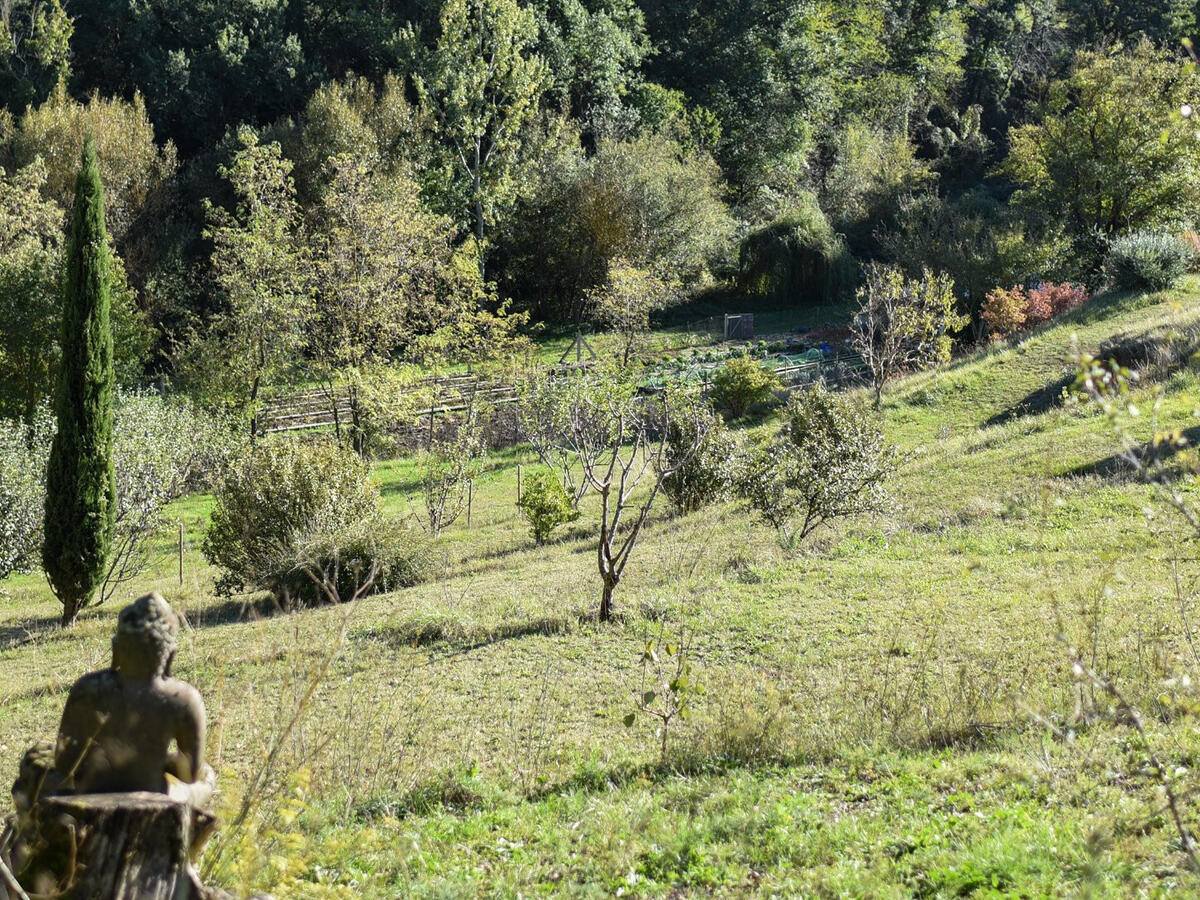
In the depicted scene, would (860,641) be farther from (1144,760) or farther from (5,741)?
(5,741)

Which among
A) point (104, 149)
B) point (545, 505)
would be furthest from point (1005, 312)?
point (104, 149)

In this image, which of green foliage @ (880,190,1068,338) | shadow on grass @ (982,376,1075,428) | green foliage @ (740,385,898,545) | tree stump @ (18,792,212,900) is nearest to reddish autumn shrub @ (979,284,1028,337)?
green foliage @ (880,190,1068,338)

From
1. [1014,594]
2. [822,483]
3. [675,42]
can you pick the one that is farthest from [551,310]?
[1014,594]

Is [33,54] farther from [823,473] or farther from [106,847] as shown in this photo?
[106,847]

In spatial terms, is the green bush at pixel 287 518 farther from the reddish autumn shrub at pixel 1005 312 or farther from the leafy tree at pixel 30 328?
the reddish autumn shrub at pixel 1005 312

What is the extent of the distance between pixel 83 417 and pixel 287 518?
3610mm

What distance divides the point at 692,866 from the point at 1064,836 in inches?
78.3

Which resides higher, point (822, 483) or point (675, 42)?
point (675, 42)

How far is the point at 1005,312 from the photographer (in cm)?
3372

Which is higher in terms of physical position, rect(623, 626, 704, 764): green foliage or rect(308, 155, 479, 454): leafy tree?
rect(308, 155, 479, 454): leafy tree

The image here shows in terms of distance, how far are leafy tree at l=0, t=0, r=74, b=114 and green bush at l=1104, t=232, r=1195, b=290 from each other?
4069cm

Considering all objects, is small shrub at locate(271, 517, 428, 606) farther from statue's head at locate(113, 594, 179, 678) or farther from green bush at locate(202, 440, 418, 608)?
statue's head at locate(113, 594, 179, 678)

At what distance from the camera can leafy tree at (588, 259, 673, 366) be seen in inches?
1486

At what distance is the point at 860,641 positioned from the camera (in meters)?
10.8
